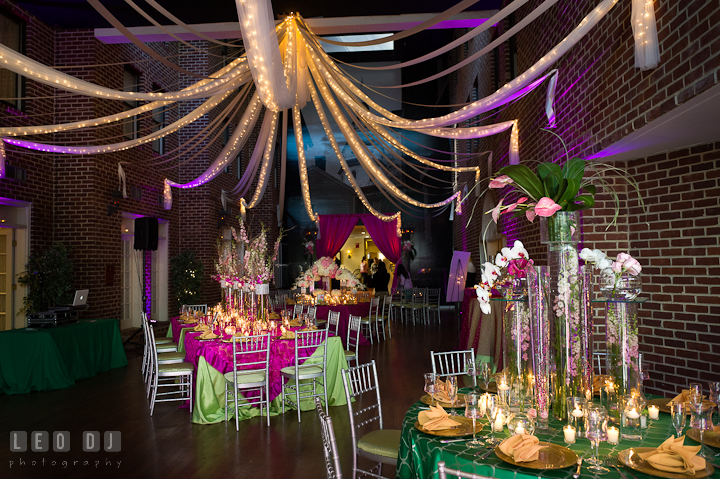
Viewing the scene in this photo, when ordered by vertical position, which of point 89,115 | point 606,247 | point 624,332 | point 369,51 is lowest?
point 624,332

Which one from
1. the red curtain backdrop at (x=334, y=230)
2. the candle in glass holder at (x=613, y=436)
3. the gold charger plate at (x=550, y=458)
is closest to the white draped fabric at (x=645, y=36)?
the candle in glass holder at (x=613, y=436)

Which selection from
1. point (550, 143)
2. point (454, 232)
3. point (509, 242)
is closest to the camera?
point (550, 143)

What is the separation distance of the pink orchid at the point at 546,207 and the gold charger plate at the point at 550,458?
3.35 feet

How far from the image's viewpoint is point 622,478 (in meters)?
1.76

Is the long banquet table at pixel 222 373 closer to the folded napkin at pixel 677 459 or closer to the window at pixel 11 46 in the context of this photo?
the folded napkin at pixel 677 459

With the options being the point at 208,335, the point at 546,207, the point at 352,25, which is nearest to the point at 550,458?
the point at 546,207

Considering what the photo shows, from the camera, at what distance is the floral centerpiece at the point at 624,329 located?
2273 millimetres

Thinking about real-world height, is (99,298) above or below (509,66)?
below

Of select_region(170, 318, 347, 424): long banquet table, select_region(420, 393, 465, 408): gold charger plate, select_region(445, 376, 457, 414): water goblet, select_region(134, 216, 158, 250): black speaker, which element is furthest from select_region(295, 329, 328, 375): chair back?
select_region(134, 216, 158, 250): black speaker

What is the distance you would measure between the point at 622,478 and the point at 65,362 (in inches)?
258

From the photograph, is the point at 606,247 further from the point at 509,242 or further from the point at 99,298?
the point at 99,298

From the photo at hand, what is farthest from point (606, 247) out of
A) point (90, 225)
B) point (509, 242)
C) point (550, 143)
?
point (90, 225)

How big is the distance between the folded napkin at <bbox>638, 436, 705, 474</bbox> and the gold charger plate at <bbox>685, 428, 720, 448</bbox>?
0.21 metres

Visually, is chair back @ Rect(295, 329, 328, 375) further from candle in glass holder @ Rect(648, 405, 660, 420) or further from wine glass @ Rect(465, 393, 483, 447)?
candle in glass holder @ Rect(648, 405, 660, 420)
